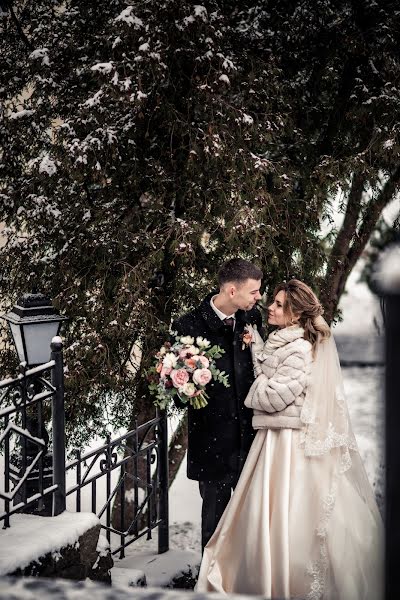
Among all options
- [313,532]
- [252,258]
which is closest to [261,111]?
[252,258]

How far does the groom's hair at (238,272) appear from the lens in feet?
15.0

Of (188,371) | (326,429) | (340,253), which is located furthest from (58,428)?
(340,253)

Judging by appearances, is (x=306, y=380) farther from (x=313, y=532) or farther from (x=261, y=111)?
(x=261, y=111)

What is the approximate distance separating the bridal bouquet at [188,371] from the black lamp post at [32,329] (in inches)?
41.9

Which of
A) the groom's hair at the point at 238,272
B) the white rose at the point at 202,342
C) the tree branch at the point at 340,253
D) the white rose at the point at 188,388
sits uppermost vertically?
the tree branch at the point at 340,253

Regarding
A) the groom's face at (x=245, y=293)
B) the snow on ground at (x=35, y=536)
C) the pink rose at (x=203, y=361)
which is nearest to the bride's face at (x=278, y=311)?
the groom's face at (x=245, y=293)

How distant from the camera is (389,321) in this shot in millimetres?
835

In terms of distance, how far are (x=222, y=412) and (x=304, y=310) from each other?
0.86 metres

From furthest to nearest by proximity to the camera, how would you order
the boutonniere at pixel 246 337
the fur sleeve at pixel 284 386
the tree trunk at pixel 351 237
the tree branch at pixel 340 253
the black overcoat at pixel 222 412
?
the tree branch at pixel 340 253, the tree trunk at pixel 351 237, the black overcoat at pixel 222 412, the boutonniere at pixel 246 337, the fur sleeve at pixel 284 386

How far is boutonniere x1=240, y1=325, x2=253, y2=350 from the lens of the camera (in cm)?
462

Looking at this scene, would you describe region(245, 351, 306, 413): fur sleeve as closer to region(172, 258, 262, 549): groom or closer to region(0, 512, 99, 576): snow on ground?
region(172, 258, 262, 549): groom

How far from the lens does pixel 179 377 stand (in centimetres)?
441

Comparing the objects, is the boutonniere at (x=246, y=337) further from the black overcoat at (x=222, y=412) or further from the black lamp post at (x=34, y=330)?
the black lamp post at (x=34, y=330)

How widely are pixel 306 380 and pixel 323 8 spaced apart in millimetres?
5005
